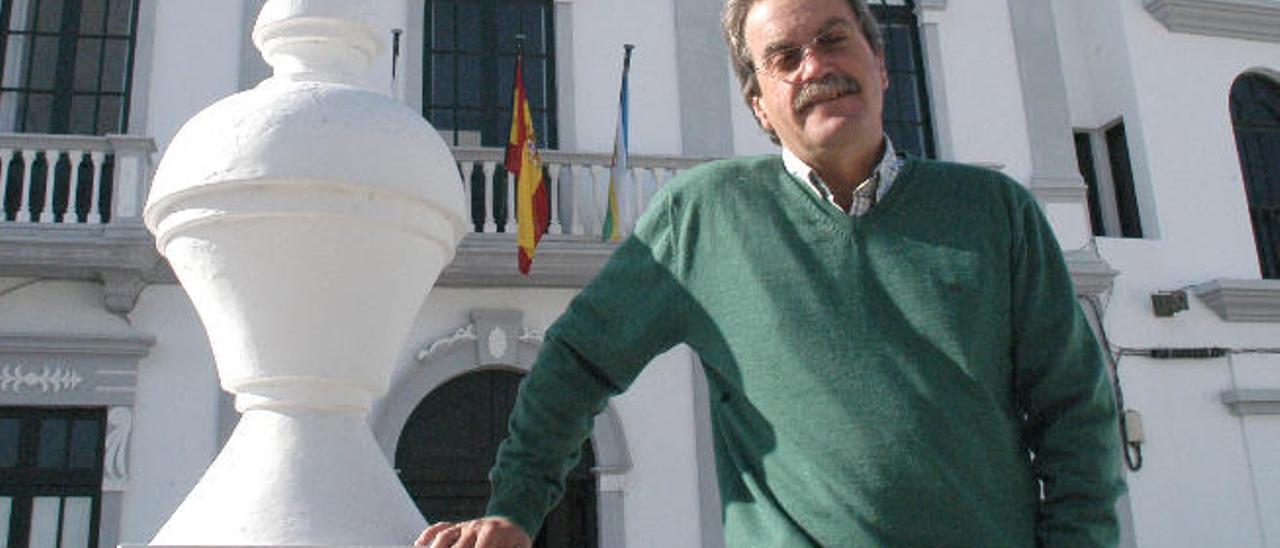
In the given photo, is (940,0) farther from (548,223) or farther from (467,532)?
(467,532)

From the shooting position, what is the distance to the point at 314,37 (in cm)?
239

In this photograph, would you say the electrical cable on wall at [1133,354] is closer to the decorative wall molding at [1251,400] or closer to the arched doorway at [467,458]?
the decorative wall molding at [1251,400]

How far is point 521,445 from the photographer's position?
68.6 inches

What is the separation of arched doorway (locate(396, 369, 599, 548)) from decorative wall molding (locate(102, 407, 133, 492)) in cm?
187

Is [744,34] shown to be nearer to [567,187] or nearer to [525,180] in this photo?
[525,180]

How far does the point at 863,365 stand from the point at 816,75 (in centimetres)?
42

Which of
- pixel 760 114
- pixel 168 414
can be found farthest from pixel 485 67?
pixel 760 114

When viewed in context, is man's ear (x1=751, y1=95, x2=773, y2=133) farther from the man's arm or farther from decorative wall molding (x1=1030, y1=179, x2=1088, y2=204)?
decorative wall molding (x1=1030, y1=179, x2=1088, y2=204)

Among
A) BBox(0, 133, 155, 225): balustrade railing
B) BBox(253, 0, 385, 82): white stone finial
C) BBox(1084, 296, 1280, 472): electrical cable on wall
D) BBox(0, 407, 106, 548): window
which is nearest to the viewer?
BBox(253, 0, 385, 82): white stone finial

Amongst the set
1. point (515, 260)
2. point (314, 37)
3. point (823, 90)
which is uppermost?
point (515, 260)

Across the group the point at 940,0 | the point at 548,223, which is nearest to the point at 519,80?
the point at 548,223

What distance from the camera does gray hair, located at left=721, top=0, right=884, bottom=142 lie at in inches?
71.4

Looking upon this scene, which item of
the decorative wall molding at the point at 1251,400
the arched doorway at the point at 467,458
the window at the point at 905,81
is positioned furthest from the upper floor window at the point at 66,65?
the decorative wall molding at the point at 1251,400

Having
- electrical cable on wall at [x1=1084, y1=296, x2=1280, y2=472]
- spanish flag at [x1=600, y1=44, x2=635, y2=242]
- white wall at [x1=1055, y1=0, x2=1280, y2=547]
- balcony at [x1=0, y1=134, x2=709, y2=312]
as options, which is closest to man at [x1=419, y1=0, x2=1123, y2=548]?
spanish flag at [x1=600, y1=44, x2=635, y2=242]
